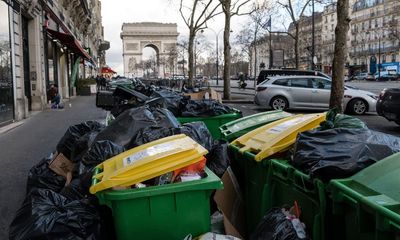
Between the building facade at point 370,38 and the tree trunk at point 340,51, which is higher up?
the building facade at point 370,38

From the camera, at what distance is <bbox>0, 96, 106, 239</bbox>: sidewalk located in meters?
5.28

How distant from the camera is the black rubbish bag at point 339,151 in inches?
106

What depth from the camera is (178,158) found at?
10.2 ft

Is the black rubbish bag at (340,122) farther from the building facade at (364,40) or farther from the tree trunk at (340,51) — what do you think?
the building facade at (364,40)

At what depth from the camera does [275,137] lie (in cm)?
374

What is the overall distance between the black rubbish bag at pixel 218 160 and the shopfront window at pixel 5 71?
10.0 meters

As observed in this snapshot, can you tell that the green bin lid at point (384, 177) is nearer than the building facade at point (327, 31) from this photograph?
Yes

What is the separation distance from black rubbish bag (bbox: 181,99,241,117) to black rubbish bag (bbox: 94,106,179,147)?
1518mm

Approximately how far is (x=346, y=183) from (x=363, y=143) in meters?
0.42

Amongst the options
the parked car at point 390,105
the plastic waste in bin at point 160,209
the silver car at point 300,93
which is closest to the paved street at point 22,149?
the parked car at point 390,105

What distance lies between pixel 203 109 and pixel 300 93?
1164 cm

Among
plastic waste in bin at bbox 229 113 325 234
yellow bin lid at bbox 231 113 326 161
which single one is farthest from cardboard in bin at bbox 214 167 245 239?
yellow bin lid at bbox 231 113 326 161

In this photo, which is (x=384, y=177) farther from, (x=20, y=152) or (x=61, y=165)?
(x=20, y=152)

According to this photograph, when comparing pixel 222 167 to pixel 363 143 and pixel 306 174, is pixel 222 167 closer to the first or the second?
pixel 306 174
